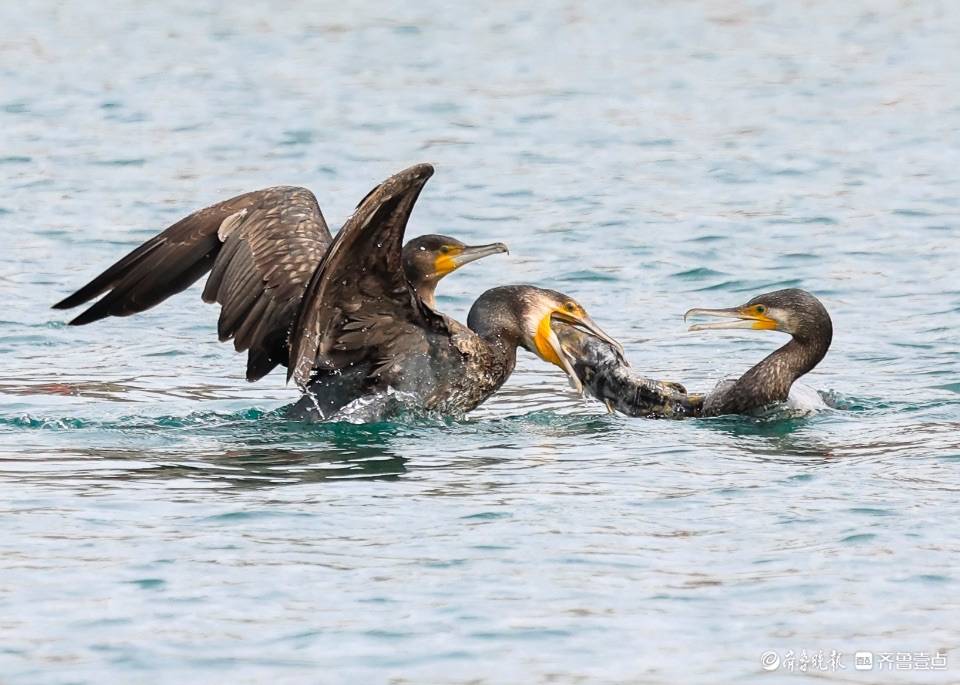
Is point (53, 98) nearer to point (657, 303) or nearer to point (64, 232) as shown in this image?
point (64, 232)

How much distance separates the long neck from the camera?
30.9ft

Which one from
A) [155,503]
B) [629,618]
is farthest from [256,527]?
[629,618]

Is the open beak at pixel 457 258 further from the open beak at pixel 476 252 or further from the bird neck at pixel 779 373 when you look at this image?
the bird neck at pixel 779 373

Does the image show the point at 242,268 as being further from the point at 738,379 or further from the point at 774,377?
the point at 774,377

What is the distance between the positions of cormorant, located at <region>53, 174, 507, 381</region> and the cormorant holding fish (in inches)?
31.1

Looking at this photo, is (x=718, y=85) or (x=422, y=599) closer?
(x=422, y=599)

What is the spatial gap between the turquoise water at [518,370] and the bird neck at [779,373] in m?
0.18

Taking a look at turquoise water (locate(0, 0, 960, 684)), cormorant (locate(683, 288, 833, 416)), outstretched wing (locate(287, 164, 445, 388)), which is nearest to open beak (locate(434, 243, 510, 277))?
outstretched wing (locate(287, 164, 445, 388))

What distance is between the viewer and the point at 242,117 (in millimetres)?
18000

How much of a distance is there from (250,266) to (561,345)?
5.17ft

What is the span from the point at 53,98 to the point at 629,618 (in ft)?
44.9

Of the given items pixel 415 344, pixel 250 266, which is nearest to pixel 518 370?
pixel 415 344

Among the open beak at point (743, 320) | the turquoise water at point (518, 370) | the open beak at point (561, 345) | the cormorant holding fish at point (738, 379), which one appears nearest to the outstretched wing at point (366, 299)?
the turquoise water at point (518, 370)

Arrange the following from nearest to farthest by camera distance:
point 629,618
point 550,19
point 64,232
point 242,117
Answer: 1. point 629,618
2. point 64,232
3. point 242,117
4. point 550,19
